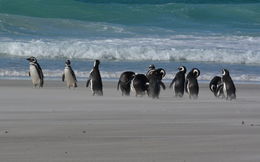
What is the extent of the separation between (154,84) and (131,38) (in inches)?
563

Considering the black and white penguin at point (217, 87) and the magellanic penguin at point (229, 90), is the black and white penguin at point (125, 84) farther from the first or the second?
the magellanic penguin at point (229, 90)

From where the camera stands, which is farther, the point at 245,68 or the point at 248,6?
the point at 248,6

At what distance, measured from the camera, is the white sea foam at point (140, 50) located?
21.3 meters

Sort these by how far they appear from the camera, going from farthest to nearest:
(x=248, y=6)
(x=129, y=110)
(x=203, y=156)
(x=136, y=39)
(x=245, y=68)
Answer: (x=248, y=6) < (x=136, y=39) < (x=245, y=68) < (x=129, y=110) < (x=203, y=156)

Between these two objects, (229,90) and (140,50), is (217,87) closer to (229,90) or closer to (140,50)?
(229,90)

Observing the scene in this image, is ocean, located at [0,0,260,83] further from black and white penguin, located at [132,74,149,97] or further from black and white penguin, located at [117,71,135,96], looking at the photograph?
black and white penguin, located at [132,74,149,97]

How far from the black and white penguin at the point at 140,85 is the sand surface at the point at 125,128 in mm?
382

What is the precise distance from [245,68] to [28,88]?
6345 mm

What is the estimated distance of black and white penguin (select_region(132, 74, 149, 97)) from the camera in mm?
12711

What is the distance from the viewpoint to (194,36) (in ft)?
91.3

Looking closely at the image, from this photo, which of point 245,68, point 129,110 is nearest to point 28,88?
point 129,110

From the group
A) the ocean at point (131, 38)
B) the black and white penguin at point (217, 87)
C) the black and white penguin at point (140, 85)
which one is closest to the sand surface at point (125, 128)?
the black and white penguin at point (217, 87)

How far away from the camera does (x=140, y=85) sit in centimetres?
1272

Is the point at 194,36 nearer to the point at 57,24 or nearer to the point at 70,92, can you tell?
the point at 57,24
